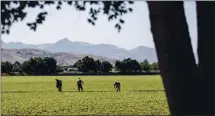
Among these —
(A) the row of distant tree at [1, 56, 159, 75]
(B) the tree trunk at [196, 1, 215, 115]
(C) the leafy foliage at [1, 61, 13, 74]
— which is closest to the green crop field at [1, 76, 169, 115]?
(B) the tree trunk at [196, 1, 215, 115]

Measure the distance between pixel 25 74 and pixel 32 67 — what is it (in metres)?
10.0

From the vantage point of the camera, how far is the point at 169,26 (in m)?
5.49

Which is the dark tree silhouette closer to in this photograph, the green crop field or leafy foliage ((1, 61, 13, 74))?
the green crop field

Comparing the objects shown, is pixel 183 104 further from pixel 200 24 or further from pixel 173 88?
pixel 200 24

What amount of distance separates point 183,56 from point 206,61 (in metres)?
0.30

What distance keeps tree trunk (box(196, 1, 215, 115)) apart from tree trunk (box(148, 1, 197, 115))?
93 mm

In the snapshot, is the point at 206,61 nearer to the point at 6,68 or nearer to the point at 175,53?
the point at 175,53

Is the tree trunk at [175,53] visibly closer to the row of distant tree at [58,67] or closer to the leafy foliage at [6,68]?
the leafy foliage at [6,68]

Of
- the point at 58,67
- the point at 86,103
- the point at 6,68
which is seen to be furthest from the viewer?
the point at 58,67

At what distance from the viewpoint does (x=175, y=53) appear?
5551mm

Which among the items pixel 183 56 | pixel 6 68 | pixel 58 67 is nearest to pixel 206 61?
pixel 183 56

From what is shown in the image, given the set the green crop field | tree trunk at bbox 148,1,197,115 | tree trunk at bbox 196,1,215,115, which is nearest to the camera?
tree trunk at bbox 148,1,197,115

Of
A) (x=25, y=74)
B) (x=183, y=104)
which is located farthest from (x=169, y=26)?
(x=25, y=74)

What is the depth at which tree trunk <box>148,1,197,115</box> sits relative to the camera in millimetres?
5488
